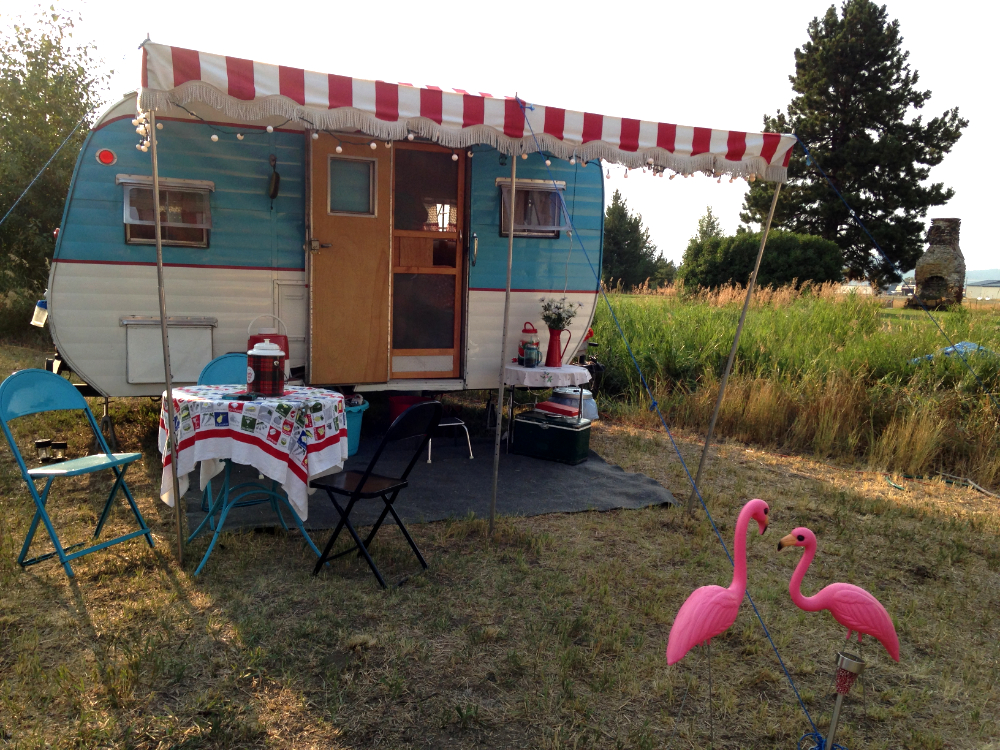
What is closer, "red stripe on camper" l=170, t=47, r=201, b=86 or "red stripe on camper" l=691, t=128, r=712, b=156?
"red stripe on camper" l=170, t=47, r=201, b=86

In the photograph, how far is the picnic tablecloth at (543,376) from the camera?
19.7ft

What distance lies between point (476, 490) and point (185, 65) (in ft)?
10.8

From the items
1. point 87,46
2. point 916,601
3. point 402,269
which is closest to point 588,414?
point 402,269

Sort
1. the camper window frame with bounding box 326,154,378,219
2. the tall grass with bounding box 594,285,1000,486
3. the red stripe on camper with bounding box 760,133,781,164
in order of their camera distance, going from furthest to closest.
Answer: the tall grass with bounding box 594,285,1000,486
the camper window frame with bounding box 326,154,378,219
the red stripe on camper with bounding box 760,133,781,164

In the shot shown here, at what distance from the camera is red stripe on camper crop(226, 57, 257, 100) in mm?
3625

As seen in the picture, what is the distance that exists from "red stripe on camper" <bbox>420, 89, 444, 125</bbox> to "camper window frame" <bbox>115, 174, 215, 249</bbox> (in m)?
2.45

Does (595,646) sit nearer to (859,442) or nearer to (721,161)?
(721,161)

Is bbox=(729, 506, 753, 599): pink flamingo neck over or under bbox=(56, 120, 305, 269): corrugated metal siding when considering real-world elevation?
under

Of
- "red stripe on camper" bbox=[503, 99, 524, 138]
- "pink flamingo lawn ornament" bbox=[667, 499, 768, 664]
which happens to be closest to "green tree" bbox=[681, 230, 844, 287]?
"red stripe on camper" bbox=[503, 99, 524, 138]

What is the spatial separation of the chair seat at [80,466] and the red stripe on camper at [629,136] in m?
3.45

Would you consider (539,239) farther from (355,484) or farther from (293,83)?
(355,484)

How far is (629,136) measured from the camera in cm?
449

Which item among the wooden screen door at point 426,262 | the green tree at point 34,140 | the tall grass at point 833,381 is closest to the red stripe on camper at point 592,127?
the wooden screen door at point 426,262

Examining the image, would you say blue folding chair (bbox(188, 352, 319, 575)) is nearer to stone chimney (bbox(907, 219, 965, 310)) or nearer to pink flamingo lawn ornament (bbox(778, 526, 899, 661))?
pink flamingo lawn ornament (bbox(778, 526, 899, 661))
